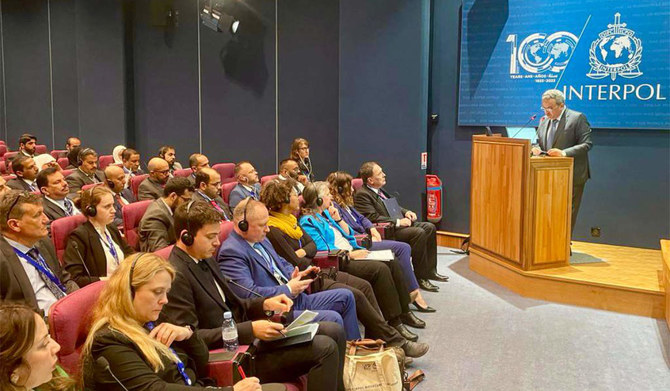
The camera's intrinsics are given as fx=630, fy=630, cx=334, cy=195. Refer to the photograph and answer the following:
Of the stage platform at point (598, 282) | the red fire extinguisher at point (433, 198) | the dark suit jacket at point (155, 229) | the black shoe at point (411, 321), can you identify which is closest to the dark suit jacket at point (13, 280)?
the dark suit jacket at point (155, 229)

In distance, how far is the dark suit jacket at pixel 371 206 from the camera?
18.1ft

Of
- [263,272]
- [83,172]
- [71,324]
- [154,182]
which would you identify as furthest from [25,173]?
[71,324]

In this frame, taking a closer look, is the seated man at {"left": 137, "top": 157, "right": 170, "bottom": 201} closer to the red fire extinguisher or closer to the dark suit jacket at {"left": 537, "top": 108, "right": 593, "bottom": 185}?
the red fire extinguisher

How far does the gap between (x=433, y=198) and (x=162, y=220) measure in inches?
139

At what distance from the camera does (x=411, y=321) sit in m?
4.46

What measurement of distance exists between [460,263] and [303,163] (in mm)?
2019

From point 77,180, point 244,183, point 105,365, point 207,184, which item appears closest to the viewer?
point 105,365

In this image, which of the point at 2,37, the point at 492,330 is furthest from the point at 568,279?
the point at 2,37

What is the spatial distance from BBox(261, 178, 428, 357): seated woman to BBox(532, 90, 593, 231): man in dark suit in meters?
2.29

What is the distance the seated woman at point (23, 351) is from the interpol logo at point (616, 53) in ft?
19.0

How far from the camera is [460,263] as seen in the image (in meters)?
6.25

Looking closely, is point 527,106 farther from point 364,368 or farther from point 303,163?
point 364,368

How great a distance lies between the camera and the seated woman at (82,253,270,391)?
201 centimetres

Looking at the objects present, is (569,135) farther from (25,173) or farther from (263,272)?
(25,173)
